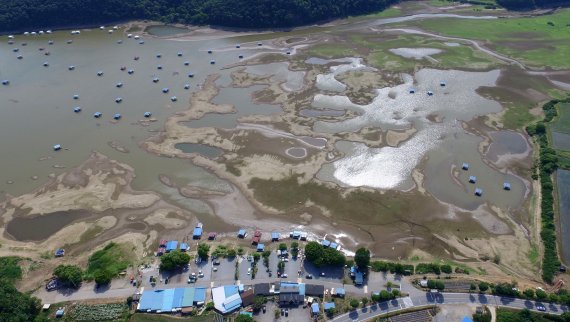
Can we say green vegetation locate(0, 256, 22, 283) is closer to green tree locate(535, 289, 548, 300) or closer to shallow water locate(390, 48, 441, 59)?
green tree locate(535, 289, 548, 300)

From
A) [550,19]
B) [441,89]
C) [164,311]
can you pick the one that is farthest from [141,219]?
[550,19]

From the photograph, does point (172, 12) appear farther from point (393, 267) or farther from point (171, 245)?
point (393, 267)

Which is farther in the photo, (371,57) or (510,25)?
(510,25)

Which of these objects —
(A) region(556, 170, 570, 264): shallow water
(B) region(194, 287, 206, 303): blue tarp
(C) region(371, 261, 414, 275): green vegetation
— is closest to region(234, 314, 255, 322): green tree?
(B) region(194, 287, 206, 303): blue tarp

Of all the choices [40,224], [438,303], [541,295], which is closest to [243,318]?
[438,303]

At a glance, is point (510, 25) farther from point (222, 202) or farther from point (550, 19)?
point (222, 202)
